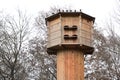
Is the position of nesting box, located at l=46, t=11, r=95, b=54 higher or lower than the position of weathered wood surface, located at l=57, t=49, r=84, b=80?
higher

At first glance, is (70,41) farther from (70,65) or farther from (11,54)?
(11,54)

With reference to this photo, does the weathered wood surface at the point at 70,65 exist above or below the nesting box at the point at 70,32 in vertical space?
below

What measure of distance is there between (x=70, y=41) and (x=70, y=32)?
314 mm

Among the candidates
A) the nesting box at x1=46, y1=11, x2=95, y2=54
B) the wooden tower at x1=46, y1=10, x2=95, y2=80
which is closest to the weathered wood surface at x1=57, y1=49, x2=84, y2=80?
the wooden tower at x1=46, y1=10, x2=95, y2=80

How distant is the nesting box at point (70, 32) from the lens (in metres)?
8.20

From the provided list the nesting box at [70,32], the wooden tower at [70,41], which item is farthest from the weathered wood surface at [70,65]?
the nesting box at [70,32]

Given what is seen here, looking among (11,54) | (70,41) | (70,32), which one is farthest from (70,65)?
(11,54)

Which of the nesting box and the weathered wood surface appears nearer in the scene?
the weathered wood surface

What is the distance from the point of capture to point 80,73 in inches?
318

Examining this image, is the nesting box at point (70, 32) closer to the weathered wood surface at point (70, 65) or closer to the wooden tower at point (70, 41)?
the wooden tower at point (70, 41)

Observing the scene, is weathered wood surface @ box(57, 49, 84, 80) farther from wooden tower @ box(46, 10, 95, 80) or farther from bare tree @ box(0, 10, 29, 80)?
bare tree @ box(0, 10, 29, 80)

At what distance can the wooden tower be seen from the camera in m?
8.09

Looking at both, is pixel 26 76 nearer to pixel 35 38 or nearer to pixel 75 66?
pixel 35 38

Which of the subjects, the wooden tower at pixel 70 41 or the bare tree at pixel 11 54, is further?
the bare tree at pixel 11 54
